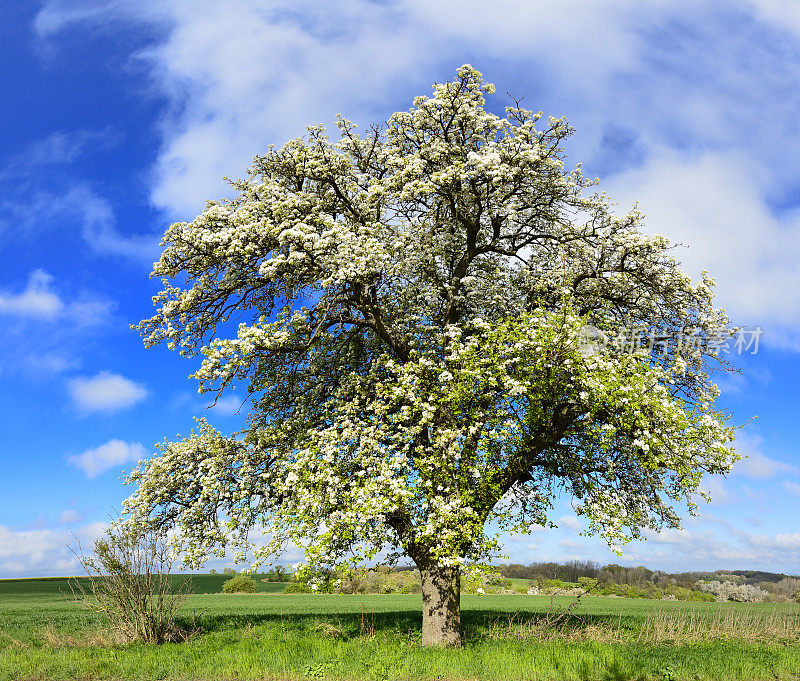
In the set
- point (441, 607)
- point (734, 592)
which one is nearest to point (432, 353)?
point (441, 607)

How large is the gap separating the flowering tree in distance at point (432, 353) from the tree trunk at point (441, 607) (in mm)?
62

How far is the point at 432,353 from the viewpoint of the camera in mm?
18359

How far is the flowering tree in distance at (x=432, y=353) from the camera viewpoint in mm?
15773

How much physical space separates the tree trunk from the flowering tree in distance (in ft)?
0.20

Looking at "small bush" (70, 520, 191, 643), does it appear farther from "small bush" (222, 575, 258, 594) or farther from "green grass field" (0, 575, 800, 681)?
"small bush" (222, 575, 258, 594)

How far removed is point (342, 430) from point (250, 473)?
12.2 ft

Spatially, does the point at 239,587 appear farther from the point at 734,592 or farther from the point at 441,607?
the point at 441,607

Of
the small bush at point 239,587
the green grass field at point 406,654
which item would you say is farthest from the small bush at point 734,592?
the small bush at point 239,587

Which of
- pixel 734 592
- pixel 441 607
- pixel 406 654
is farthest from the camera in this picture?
pixel 734 592

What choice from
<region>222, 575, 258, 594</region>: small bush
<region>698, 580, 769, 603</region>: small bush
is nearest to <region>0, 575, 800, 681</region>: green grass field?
<region>698, 580, 769, 603</region>: small bush

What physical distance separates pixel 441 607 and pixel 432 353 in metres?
7.50

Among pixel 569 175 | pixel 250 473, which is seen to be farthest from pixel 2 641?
pixel 569 175

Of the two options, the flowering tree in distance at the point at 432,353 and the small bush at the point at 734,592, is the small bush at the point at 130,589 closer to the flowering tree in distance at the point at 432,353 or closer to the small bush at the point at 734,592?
the flowering tree in distance at the point at 432,353

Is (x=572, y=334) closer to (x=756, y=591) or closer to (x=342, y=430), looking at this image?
(x=342, y=430)
